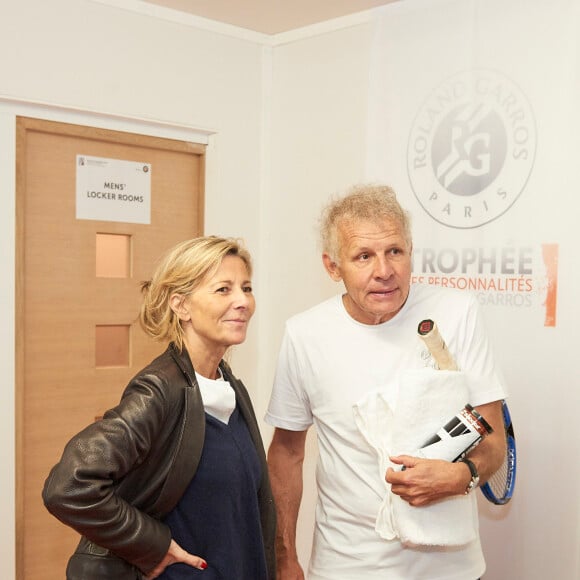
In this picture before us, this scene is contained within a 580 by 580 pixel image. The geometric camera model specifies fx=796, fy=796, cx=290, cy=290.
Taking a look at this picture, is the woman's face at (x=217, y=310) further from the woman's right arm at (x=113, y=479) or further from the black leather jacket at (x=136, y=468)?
the woman's right arm at (x=113, y=479)

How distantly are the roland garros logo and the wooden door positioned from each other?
1104 millimetres

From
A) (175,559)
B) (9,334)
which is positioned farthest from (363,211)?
(9,334)

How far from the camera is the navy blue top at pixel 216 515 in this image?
1.60 meters

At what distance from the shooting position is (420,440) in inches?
64.9

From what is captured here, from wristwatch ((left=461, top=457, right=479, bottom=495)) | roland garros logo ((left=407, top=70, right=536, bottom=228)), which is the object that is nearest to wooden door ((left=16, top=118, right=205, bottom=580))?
roland garros logo ((left=407, top=70, right=536, bottom=228))

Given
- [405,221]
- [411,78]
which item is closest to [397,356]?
[405,221]

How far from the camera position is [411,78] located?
3.02 m

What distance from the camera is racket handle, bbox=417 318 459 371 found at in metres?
1.64

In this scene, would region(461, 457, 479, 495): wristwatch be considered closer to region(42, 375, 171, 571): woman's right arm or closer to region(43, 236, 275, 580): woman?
region(43, 236, 275, 580): woman

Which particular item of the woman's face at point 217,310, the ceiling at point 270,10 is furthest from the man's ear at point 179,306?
the ceiling at point 270,10

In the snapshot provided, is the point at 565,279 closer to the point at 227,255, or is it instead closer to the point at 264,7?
the point at 227,255

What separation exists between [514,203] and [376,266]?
1.07 metres

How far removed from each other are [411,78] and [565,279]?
1.01 m

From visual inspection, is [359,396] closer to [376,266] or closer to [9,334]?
[376,266]
